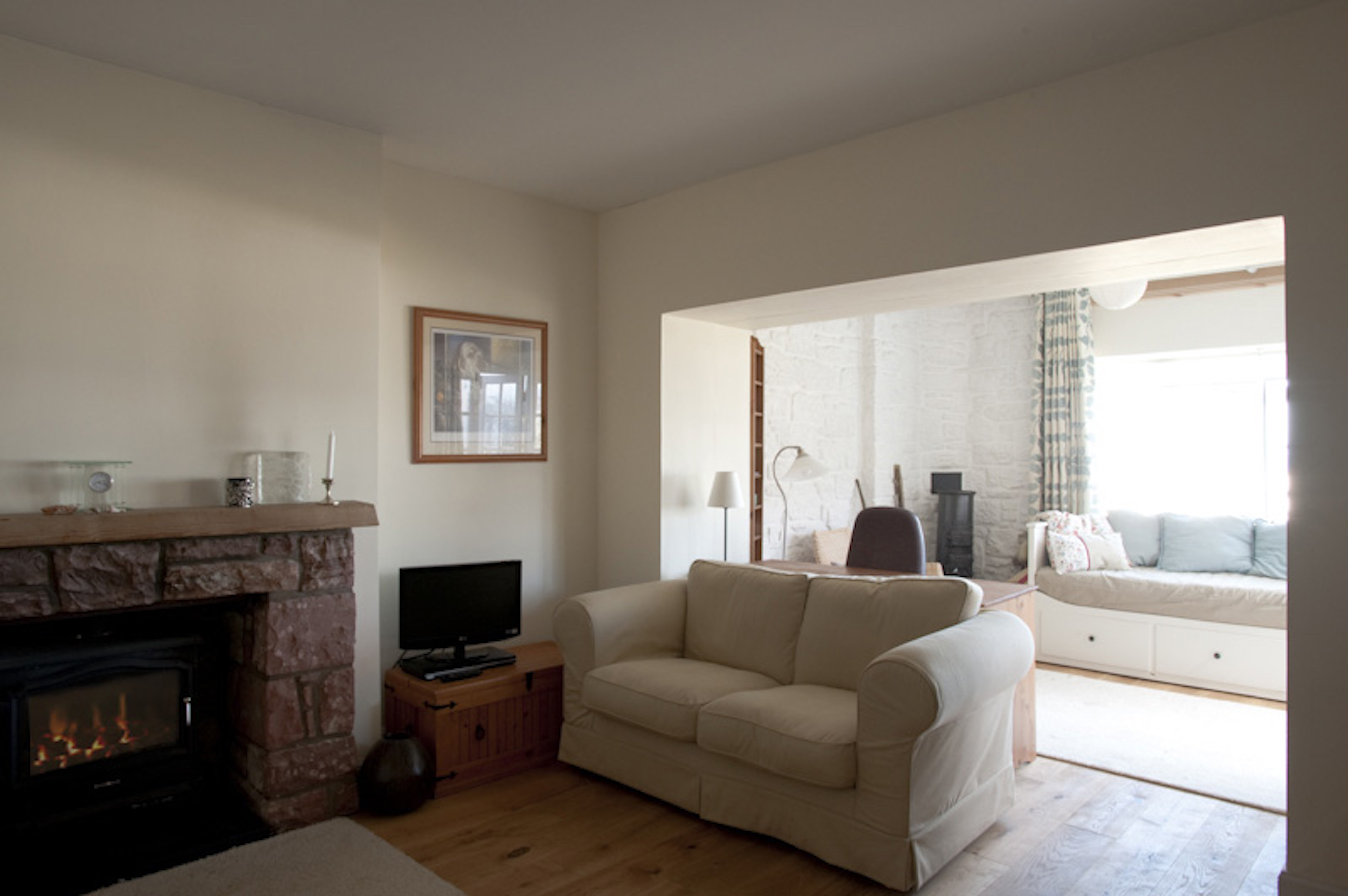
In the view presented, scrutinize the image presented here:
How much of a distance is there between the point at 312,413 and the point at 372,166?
3.57 ft

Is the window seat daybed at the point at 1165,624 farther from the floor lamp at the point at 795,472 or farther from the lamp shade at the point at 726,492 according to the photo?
the lamp shade at the point at 726,492

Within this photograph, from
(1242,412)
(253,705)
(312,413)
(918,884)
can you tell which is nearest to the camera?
(918,884)

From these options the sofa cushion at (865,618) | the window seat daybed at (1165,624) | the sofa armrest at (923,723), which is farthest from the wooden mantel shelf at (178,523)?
the window seat daybed at (1165,624)

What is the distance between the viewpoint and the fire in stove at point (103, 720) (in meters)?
2.77

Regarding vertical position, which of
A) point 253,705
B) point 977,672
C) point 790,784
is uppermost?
point 977,672

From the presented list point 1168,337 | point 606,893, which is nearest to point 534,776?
point 606,893

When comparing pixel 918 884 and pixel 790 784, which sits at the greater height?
pixel 790 784

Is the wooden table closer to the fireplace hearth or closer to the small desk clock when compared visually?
the fireplace hearth

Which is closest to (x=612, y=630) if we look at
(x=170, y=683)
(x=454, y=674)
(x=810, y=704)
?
(x=454, y=674)

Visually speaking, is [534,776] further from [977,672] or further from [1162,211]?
[1162,211]

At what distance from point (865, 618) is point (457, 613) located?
1768mm

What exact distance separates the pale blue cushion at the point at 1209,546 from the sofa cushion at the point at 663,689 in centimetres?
375

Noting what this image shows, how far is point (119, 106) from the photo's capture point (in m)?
2.97

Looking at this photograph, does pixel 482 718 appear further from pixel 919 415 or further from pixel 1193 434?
pixel 1193 434
